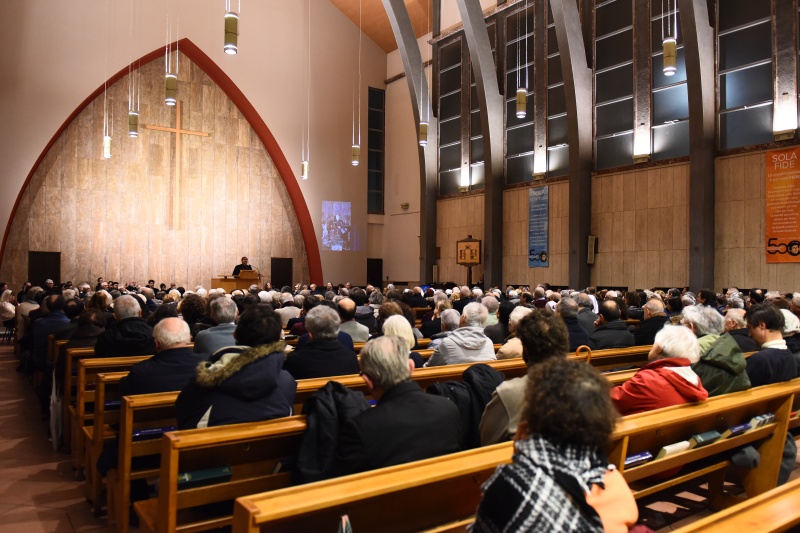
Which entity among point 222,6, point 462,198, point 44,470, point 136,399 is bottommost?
point 44,470

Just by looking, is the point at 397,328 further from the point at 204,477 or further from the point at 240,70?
the point at 240,70

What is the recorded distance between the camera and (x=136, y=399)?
2.66m

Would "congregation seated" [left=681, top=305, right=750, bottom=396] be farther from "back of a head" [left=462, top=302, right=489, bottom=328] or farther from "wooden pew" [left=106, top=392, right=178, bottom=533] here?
"wooden pew" [left=106, top=392, right=178, bottom=533]

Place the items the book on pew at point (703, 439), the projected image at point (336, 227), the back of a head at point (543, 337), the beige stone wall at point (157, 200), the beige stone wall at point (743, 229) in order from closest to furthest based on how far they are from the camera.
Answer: the back of a head at point (543, 337)
the book on pew at point (703, 439)
the beige stone wall at point (743, 229)
the beige stone wall at point (157, 200)
the projected image at point (336, 227)

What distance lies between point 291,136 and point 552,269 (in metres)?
8.71

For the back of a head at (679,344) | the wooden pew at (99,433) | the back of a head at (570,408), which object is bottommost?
the wooden pew at (99,433)

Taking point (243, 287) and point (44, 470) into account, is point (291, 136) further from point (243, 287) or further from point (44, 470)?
point (44, 470)

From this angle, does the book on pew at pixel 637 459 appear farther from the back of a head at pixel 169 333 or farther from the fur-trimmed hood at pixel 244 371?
the back of a head at pixel 169 333

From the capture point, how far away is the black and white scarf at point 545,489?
119 cm

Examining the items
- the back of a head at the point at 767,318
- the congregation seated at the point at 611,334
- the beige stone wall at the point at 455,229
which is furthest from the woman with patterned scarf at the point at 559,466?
the beige stone wall at the point at 455,229

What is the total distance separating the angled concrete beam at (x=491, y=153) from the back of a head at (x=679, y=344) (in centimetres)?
1295

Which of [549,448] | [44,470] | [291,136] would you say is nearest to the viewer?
[549,448]

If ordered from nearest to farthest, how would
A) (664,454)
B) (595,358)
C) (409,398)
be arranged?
(409,398)
(664,454)
(595,358)

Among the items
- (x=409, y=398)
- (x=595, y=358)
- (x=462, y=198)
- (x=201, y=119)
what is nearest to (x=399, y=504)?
(x=409, y=398)
